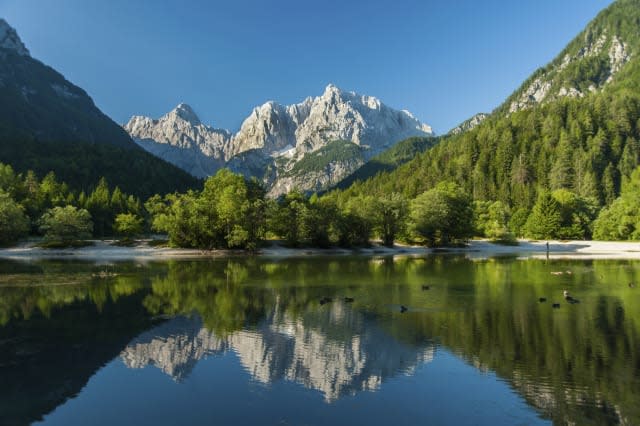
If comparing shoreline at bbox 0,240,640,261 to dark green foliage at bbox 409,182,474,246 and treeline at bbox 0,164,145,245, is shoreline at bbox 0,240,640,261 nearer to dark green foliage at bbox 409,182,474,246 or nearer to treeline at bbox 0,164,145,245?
dark green foliage at bbox 409,182,474,246

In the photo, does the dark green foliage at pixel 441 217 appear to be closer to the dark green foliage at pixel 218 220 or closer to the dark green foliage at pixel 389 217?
the dark green foliage at pixel 389 217

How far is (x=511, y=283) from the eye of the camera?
4691 centimetres

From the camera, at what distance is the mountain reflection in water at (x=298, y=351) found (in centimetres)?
1828

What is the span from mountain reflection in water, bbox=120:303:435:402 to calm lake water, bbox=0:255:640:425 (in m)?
0.10

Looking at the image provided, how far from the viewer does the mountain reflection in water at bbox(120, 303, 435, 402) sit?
18.3 m

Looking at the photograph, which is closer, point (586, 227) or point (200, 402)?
point (200, 402)

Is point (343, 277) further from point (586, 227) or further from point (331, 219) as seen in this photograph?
point (586, 227)

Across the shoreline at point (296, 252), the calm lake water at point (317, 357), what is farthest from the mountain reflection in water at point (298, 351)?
the shoreline at point (296, 252)

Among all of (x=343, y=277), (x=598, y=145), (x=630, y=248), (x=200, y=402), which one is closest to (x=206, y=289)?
(x=343, y=277)

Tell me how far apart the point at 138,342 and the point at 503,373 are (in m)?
18.4

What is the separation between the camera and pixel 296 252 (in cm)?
9838

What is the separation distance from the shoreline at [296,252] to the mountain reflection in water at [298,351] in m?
63.0

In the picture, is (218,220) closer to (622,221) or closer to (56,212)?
(56,212)

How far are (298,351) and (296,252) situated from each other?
252 ft
